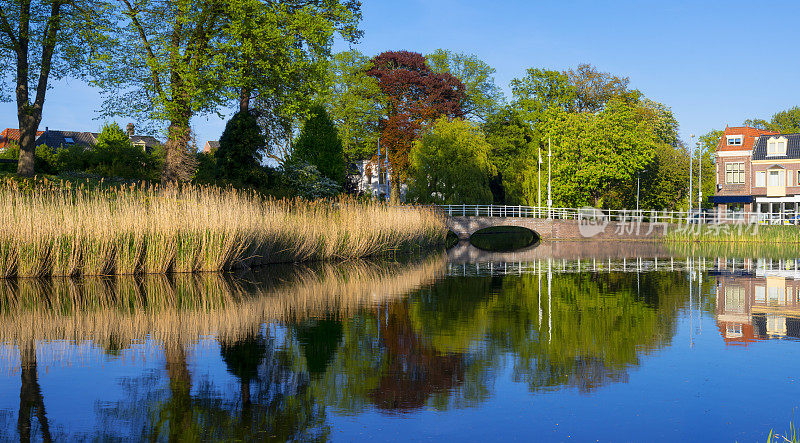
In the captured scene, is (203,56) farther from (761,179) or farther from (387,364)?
(761,179)

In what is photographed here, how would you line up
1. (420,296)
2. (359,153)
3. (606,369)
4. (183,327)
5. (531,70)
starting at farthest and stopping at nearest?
(359,153), (531,70), (420,296), (183,327), (606,369)

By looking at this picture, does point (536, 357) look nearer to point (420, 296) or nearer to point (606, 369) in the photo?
point (606, 369)

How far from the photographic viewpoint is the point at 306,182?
35.6 meters

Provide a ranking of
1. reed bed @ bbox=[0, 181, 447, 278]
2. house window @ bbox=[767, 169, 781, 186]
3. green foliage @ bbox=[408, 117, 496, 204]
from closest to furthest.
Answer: reed bed @ bbox=[0, 181, 447, 278], green foliage @ bbox=[408, 117, 496, 204], house window @ bbox=[767, 169, 781, 186]

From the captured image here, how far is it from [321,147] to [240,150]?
474 inches

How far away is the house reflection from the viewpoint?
10.5m

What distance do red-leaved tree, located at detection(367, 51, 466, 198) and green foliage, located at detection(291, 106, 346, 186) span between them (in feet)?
53.2

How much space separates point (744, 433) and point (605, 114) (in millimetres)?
51621

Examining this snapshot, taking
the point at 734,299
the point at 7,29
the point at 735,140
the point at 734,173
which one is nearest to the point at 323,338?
the point at 734,299

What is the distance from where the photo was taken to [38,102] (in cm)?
3034

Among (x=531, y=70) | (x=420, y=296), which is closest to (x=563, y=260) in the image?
(x=420, y=296)

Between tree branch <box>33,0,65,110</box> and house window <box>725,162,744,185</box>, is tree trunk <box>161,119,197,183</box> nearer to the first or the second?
tree branch <box>33,0,65,110</box>

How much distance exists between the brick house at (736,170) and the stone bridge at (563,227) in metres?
11.5

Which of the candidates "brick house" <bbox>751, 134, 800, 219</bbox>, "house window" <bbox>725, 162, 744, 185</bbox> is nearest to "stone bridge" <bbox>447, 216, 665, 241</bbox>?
"house window" <bbox>725, 162, 744, 185</bbox>
